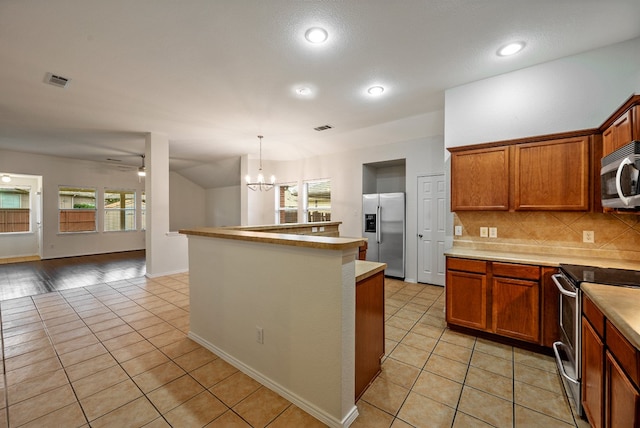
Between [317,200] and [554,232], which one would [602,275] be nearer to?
[554,232]

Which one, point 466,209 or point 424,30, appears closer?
point 424,30

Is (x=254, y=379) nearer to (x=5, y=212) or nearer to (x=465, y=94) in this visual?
(x=465, y=94)

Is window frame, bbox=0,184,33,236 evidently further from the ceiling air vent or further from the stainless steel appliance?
the stainless steel appliance

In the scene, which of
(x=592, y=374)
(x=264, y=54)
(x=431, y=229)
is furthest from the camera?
(x=431, y=229)

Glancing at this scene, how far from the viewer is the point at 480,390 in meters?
1.90

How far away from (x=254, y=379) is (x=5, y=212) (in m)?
9.53

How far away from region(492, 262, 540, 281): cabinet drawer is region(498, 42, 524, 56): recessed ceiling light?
205 centimetres

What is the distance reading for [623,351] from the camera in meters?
1.08

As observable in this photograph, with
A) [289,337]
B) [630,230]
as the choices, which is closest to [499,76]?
[630,230]

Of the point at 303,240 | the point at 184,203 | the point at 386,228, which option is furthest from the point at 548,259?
the point at 184,203

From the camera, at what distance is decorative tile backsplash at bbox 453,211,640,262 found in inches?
94.7

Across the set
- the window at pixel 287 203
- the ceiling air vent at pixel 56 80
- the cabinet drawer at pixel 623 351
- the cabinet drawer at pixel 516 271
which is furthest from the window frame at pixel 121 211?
the cabinet drawer at pixel 623 351

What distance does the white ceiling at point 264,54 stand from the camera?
1.97m

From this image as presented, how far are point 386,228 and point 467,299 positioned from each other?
249 cm
